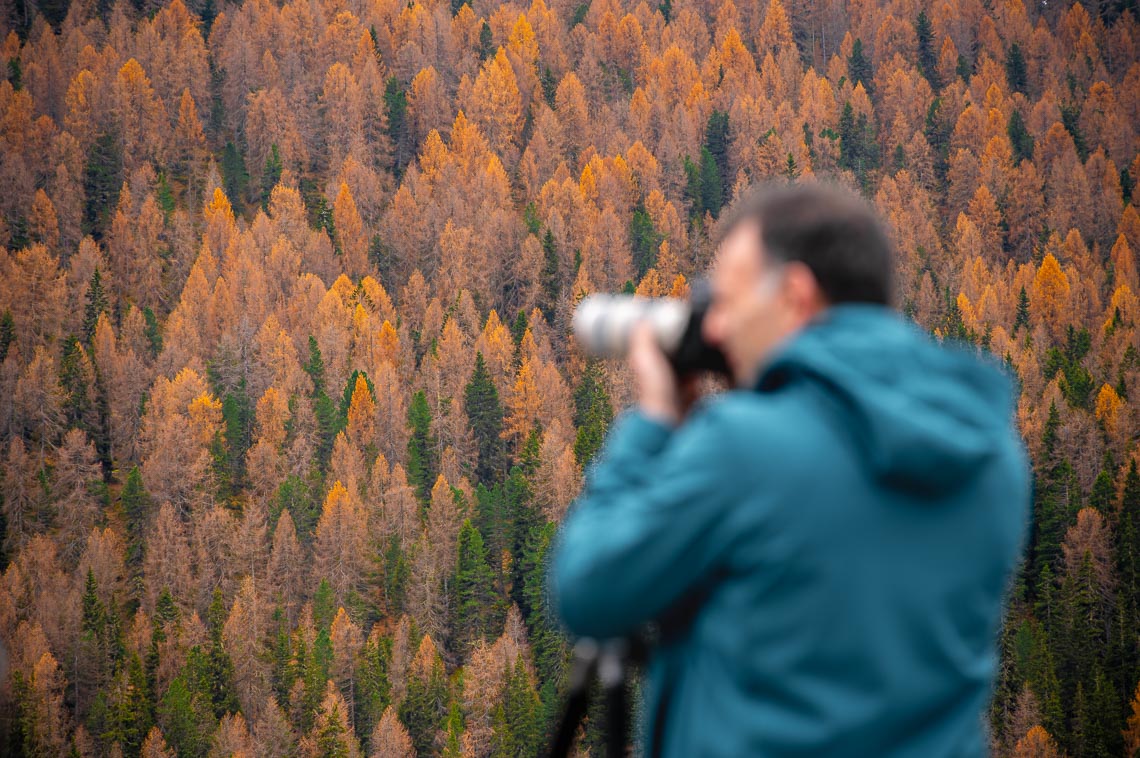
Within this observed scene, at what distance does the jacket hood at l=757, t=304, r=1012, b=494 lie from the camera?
88.4 inches

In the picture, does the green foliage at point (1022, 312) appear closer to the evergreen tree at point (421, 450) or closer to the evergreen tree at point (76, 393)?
the evergreen tree at point (421, 450)

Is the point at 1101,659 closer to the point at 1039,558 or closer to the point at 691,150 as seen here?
the point at 1039,558

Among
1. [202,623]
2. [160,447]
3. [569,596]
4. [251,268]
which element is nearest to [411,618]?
[202,623]

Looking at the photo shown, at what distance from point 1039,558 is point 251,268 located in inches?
3630

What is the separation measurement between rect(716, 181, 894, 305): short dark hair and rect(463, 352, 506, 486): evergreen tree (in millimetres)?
114414

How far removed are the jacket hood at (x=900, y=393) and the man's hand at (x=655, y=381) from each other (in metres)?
0.24

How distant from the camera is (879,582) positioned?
2.35 metres

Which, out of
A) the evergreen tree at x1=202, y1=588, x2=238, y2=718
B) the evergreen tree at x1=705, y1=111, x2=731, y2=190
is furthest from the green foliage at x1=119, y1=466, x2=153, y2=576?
the evergreen tree at x1=705, y1=111, x2=731, y2=190

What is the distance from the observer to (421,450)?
373ft

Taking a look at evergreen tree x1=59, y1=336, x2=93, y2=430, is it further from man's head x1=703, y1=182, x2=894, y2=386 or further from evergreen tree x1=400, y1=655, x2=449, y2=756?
man's head x1=703, y1=182, x2=894, y2=386

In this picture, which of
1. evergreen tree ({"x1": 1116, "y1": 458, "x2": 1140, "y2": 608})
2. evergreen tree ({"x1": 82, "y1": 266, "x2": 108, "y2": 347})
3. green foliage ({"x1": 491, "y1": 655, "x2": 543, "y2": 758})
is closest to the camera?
green foliage ({"x1": 491, "y1": 655, "x2": 543, "y2": 758})

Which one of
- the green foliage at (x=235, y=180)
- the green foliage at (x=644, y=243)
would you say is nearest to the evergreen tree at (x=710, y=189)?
the green foliage at (x=644, y=243)

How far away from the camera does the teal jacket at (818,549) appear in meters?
2.29

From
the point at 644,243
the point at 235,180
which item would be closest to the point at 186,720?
the point at 644,243
